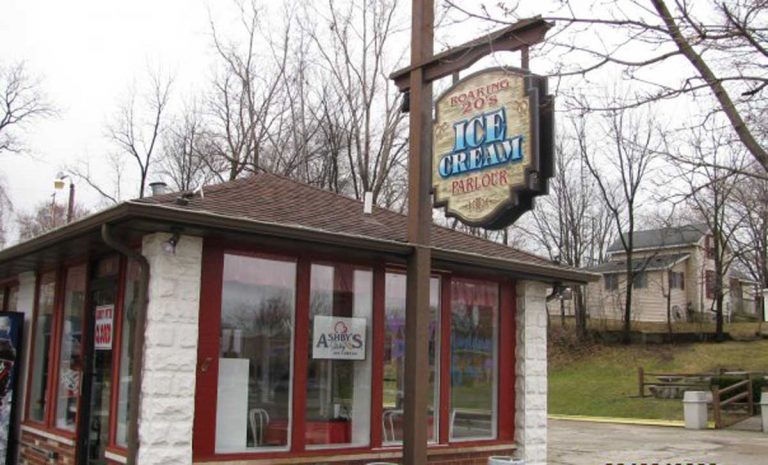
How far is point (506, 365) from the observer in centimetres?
973

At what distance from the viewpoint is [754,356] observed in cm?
3041

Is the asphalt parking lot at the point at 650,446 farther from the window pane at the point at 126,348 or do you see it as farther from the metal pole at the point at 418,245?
the window pane at the point at 126,348

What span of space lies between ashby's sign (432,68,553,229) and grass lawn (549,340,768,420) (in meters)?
18.5

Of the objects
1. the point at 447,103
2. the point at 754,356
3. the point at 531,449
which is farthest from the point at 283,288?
the point at 754,356

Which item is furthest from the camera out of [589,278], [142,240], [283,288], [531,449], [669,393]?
[669,393]

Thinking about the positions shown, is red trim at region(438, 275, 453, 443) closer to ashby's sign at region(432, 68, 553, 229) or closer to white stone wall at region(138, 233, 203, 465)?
ashby's sign at region(432, 68, 553, 229)

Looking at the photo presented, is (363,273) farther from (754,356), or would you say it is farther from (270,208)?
(754,356)

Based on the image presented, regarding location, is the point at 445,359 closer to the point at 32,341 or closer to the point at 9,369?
the point at 32,341

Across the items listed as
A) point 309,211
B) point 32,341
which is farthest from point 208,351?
point 32,341

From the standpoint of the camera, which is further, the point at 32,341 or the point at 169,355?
the point at 32,341

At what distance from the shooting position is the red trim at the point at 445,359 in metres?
8.96

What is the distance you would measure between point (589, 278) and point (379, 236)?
3.42 metres

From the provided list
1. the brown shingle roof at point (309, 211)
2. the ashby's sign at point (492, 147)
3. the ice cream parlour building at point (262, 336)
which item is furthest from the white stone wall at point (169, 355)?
the ashby's sign at point (492, 147)

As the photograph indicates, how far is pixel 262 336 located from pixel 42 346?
4.27 m
